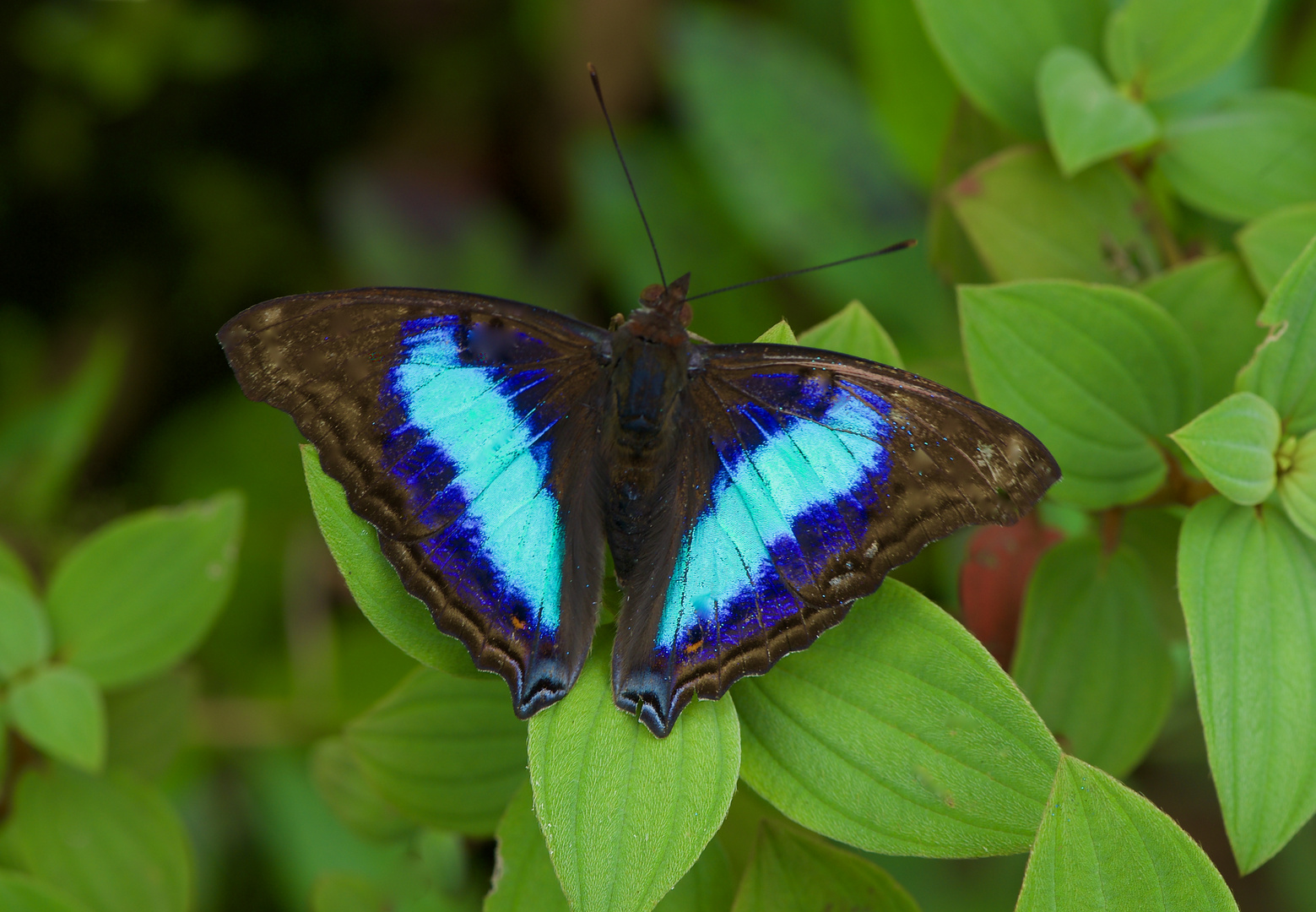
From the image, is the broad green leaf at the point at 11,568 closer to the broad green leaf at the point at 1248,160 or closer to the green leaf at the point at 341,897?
the green leaf at the point at 341,897

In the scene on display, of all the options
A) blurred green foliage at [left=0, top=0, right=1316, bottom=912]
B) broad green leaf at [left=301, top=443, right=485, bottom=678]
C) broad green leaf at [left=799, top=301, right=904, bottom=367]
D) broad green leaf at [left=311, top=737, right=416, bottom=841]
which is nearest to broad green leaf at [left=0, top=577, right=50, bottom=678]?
blurred green foliage at [left=0, top=0, right=1316, bottom=912]

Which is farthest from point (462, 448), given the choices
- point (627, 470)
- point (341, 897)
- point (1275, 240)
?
point (1275, 240)

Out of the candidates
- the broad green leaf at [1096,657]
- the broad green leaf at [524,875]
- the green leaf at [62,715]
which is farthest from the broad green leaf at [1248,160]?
the green leaf at [62,715]

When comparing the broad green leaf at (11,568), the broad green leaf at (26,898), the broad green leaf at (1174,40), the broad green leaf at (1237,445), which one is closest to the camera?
the broad green leaf at (1237,445)

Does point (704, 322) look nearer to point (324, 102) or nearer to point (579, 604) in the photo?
point (324, 102)

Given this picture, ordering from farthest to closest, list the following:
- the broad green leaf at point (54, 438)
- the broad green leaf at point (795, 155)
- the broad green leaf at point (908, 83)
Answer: the broad green leaf at point (795, 155) → the broad green leaf at point (54, 438) → the broad green leaf at point (908, 83)

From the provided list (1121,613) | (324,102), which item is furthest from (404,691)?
(324,102)
